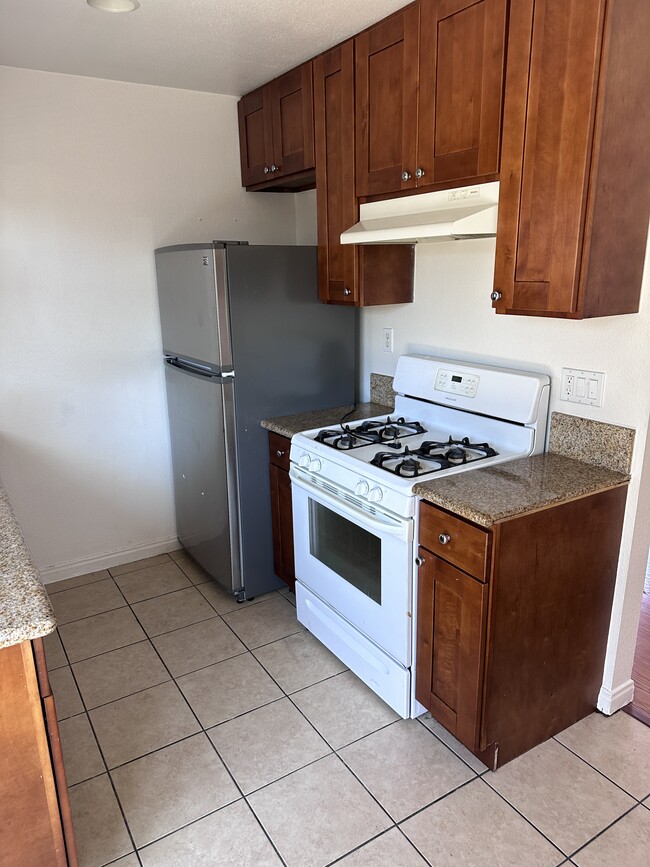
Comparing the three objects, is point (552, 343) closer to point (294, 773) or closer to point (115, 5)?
point (294, 773)

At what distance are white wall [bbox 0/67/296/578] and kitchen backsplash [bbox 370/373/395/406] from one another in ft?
3.41

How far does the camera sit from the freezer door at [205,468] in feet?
8.59

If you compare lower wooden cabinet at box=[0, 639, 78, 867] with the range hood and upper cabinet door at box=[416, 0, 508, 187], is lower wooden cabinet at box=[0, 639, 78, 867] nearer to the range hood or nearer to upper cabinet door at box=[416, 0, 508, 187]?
the range hood

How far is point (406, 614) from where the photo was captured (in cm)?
193

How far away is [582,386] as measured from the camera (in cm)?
196

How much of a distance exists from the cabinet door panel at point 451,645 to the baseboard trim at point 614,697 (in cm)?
58

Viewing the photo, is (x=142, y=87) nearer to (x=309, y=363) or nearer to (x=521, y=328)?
(x=309, y=363)

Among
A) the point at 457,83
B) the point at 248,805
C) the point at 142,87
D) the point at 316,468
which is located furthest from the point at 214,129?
the point at 248,805

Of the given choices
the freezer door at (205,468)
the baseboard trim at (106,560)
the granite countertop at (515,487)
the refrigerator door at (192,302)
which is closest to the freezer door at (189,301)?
the refrigerator door at (192,302)

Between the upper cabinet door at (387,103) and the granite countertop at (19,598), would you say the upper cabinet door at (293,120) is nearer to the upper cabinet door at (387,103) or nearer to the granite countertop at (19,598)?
the upper cabinet door at (387,103)

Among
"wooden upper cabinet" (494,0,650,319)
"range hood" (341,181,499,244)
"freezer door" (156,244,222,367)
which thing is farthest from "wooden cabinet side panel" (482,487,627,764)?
"freezer door" (156,244,222,367)

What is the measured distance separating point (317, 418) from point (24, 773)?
1.72 m

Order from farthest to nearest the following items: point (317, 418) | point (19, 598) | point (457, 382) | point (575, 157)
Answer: point (317, 418)
point (457, 382)
point (575, 157)
point (19, 598)

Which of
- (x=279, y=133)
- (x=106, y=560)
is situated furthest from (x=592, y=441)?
(x=106, y=560)
